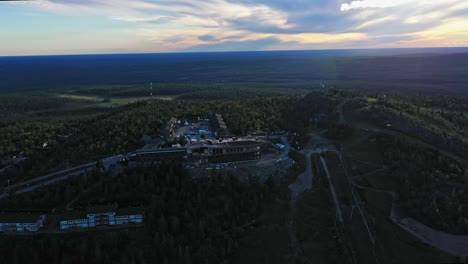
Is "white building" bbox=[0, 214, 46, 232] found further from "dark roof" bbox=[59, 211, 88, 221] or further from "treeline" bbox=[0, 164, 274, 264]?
"dark roof" bbox=[59, 211, 88, 221]

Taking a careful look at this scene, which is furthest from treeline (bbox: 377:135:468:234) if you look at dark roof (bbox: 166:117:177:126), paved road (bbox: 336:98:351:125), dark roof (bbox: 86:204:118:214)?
dark roof (bbox: 166:117:177:126)

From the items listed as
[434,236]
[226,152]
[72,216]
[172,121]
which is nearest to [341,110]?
[226,152]

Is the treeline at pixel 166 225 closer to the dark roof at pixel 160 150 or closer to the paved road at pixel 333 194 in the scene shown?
the dark roof at pixel 160 150

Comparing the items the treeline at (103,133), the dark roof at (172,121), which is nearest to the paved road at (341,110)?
the treeline at (103,133)

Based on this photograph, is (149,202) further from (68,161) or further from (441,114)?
(441,114)

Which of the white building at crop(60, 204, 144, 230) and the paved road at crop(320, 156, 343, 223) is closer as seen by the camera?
the white building at crop(60, 204, 144, 230)

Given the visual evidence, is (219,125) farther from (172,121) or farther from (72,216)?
(72,216)
